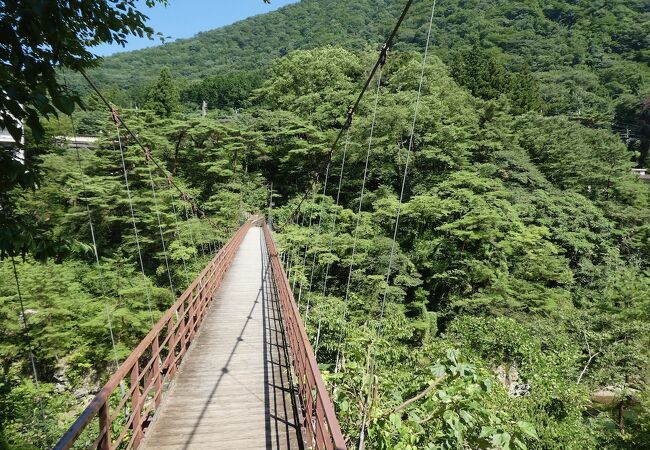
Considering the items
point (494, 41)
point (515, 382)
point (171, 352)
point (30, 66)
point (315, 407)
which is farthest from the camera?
point (494, 41)

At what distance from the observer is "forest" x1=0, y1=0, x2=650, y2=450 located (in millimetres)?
5145

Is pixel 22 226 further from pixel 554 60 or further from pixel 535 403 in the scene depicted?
pixel 554 60

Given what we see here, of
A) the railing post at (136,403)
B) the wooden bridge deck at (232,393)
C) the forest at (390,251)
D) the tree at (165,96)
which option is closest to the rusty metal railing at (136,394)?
the railing post at (136,403)

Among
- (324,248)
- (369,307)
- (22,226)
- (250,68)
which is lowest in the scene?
(369,307)

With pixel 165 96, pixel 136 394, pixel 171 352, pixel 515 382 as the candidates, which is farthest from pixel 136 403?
pixel 165 96

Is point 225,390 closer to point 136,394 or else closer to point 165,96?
point 136,394

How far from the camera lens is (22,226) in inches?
89.0

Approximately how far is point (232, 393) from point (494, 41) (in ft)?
195

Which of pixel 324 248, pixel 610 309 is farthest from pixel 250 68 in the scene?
pixel 610 309

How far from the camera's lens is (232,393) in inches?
161

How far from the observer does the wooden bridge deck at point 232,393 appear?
329 centimetres

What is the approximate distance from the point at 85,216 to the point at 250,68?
5609 cm

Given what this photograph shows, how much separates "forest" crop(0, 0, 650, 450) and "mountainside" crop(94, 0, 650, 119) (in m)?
7.72

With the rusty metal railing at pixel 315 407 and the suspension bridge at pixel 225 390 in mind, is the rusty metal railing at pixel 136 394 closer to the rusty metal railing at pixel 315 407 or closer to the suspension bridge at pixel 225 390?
the suspension bridge at pixel 225 390
